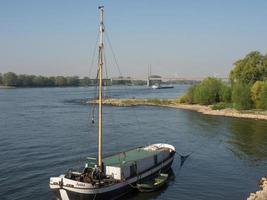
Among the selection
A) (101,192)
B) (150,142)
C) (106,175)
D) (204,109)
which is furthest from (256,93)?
(101,192)

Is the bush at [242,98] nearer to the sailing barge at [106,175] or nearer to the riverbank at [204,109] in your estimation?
the riverbank at [204,109]

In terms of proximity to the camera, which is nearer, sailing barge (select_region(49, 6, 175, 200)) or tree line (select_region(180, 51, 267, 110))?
sailing barge (select_region(49, 6, 175, 200))

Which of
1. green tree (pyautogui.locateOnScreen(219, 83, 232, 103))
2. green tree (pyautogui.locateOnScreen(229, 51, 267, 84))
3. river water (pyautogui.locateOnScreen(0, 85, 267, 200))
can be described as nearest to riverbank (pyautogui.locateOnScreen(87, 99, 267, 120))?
green tree (pyautogui.locateOnScreen(219, 83, 232, 103))

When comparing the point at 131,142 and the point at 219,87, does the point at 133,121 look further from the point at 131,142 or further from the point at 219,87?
the point at 219,87

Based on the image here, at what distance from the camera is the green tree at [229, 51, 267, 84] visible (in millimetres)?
128500

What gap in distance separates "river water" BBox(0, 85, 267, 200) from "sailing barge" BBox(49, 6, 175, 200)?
2.23m

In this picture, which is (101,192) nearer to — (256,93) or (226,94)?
(256,93)

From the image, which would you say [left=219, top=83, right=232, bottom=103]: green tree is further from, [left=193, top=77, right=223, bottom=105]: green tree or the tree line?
[left=193, top=77, right=223, bottom=105]: green tree

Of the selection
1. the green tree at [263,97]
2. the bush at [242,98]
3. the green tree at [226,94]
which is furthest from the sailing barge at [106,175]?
the green tree at [226,94]

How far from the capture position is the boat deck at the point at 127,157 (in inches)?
1505

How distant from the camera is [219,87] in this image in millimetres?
130000

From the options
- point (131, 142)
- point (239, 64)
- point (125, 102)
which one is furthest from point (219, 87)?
point (131, 142)

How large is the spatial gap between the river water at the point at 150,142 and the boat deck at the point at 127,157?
3489mm

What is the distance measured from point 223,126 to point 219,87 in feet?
160
